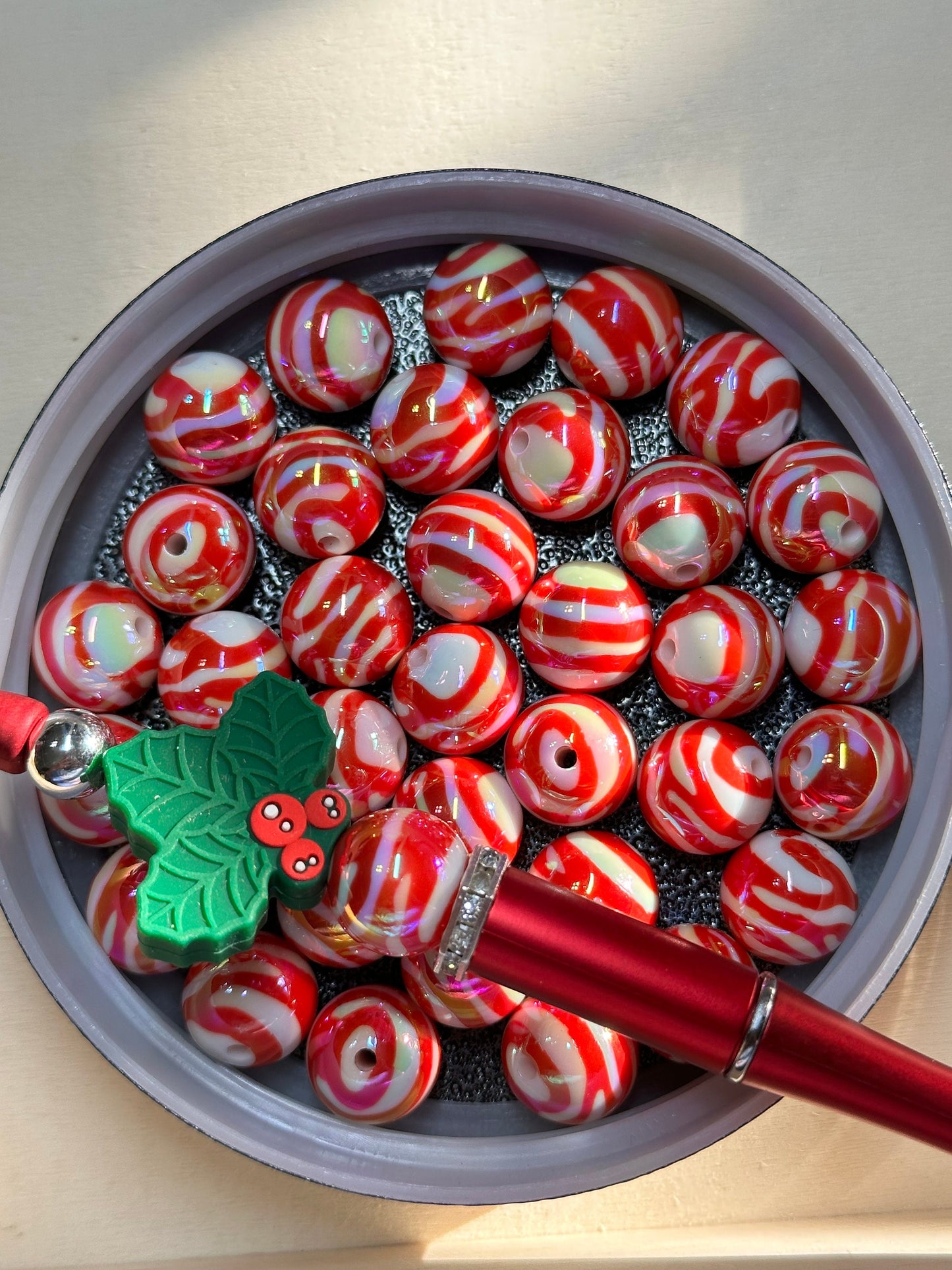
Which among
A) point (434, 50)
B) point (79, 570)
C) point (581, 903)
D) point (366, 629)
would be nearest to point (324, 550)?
point (366, 629)

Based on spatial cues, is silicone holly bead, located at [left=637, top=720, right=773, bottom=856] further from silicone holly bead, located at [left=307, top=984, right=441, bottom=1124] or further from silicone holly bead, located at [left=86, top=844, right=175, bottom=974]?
silicone holly bead, located at [left=86, top=844, right=175, bottom=974]

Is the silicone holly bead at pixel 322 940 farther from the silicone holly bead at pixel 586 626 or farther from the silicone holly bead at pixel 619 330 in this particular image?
the silicone holly bead at pixel 619 330

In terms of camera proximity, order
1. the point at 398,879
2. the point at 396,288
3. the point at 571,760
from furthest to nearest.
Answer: the point at 396,288 → the point at 571,760 → the point at 398,879

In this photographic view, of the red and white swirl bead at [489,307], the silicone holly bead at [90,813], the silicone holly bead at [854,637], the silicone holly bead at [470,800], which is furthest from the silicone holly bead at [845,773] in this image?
the silicone holly bead at [90,813]

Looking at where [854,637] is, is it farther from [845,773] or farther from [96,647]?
[96,647]

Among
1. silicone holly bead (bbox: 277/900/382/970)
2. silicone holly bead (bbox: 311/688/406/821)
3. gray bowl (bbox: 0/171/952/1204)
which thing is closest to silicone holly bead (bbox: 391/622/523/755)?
silicone holly bead (bbox: 311/688/406/821)

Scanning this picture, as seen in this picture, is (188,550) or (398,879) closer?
(398,879)

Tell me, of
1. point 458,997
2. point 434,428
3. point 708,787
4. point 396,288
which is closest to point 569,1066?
point 458,997
